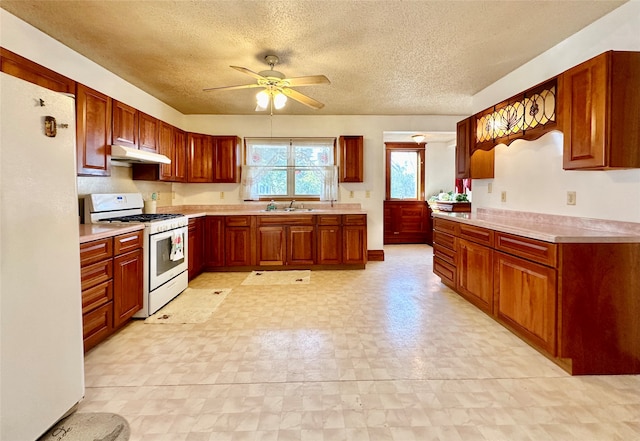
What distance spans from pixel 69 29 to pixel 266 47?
1.55 meters

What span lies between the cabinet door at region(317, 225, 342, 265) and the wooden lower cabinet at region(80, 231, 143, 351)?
246cm

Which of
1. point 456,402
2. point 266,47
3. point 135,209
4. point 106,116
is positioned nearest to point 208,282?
point 135,209

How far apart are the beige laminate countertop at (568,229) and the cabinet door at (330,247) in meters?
1.82

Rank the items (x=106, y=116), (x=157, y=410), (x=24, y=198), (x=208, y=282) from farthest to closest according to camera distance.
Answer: (x=208, y=282) → (x=106, y=116) → (x=157, y=410) → (x=24, y=198)

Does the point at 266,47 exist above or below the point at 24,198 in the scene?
above

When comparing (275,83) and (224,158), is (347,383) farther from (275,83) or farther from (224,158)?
(224,158)

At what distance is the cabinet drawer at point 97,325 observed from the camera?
2.17 m

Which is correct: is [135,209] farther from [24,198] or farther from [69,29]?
[24,198]

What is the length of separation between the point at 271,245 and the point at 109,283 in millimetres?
2420

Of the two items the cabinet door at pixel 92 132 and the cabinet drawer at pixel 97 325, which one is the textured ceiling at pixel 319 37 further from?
the cabinet drawer at pixel 97 325

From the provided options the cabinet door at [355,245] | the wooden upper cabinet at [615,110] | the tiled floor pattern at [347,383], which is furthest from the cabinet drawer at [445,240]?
the wooden upper cabinet at [615,110]

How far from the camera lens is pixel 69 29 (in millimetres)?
2506

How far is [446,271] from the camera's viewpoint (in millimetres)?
3705

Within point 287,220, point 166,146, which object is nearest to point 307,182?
point 287,220
